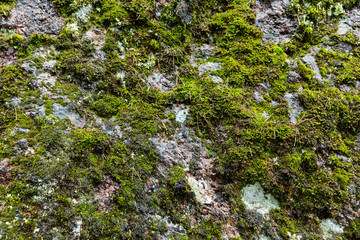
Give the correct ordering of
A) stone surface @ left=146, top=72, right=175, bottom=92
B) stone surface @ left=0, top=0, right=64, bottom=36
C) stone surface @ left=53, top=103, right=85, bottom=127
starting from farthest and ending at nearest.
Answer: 1. stone surface @ left=146, top=72, right=175, bottom=92
2. stone surface @ left=0, top=0, right=64, bottom=36
3. stone surface @ left=53, top=103, right=85, bottom=127

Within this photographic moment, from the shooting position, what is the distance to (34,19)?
3.79 meters

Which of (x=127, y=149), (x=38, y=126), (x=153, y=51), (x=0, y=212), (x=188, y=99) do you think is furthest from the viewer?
(x=153, y=51)

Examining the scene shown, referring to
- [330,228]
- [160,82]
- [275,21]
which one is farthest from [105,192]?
[275,21]

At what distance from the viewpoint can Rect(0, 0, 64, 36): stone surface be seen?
11.9 ft

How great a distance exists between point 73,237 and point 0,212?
0.80 metres

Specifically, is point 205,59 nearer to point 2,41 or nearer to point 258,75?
→ point 258,75

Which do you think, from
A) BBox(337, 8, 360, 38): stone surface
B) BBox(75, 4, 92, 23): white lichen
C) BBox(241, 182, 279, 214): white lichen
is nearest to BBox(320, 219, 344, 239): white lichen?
BBox(241, 182, 279, 214): white lichen

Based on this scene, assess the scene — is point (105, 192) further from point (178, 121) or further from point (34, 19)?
point (34, 19)

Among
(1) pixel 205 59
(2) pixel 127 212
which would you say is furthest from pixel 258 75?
(2) pixel 127 212

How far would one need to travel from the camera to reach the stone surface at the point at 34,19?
3.63m

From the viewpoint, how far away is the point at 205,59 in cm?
427

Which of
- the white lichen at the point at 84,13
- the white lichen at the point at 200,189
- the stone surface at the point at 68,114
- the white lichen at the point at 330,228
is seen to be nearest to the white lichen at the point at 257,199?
the white lichen at the point at 200,189

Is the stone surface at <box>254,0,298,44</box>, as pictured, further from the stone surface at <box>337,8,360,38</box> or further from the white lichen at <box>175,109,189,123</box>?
the white lichen at <box>175,109,189,123</box>

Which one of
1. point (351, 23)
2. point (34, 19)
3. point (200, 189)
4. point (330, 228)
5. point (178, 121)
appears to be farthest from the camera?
point (351, 23)
